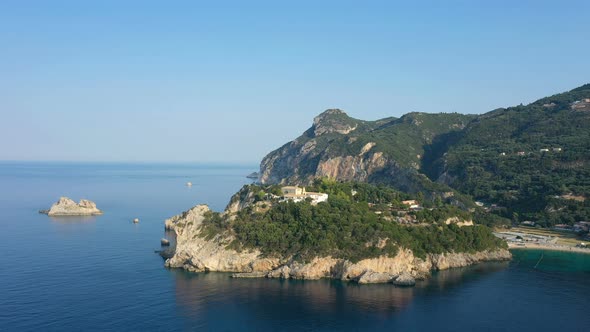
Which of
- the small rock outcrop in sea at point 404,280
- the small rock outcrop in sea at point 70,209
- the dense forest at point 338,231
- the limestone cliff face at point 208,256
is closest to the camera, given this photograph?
the small rock outcrop in sea at point 404,280

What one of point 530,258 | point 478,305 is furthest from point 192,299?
point 530,258

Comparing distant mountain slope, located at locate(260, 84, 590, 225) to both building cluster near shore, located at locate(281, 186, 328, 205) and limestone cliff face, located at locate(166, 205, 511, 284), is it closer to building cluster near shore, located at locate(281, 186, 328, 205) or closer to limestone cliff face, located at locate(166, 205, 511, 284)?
building cluster near shore, located at locate(281, 186, 328, 205)

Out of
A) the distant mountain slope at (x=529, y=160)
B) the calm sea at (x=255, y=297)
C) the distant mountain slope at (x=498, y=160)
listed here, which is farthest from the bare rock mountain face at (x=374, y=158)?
the calm sea at (x=255, y=297)

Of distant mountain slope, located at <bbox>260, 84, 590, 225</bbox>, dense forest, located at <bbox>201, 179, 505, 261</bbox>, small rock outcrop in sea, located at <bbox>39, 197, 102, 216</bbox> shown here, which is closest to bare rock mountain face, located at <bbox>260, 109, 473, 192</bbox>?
distant mountain slope, located at <bbox>260, 84, 590, 225</bbox>

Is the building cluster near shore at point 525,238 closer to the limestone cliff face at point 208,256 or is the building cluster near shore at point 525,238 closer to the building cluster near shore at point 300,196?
the building cluster near shore at point 300,196

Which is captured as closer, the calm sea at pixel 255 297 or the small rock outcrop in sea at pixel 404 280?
the calm sea at pixel 255 297
